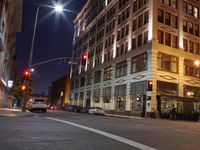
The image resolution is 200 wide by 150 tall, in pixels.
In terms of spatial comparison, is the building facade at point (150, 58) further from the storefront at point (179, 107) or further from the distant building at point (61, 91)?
the distant building at point (61, 91)

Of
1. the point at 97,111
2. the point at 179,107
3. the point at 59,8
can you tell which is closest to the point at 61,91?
the point at 97,111

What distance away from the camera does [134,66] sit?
4259 cm

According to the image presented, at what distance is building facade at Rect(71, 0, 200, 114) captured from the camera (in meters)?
38.5

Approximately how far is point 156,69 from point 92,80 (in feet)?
81.5

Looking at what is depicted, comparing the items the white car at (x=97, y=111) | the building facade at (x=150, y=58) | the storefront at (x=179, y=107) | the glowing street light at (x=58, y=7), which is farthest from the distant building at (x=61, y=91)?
the glowing street light at (x=58, y=7)

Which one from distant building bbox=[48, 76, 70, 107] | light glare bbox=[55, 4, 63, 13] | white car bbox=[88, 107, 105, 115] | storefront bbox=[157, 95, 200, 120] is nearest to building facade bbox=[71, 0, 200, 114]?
storefront bbox=[157, 95, 200, 120]

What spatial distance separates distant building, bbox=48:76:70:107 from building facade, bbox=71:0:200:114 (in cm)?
4064

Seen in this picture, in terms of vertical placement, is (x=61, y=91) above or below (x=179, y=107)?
above

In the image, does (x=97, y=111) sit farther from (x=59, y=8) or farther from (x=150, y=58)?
(x=59, y=8)

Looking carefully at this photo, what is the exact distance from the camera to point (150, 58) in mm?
38125

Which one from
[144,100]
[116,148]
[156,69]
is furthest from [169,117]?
[116,148]

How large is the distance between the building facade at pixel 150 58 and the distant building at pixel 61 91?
133ft

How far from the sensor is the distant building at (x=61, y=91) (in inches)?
3777

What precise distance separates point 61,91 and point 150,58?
67.5 meters
